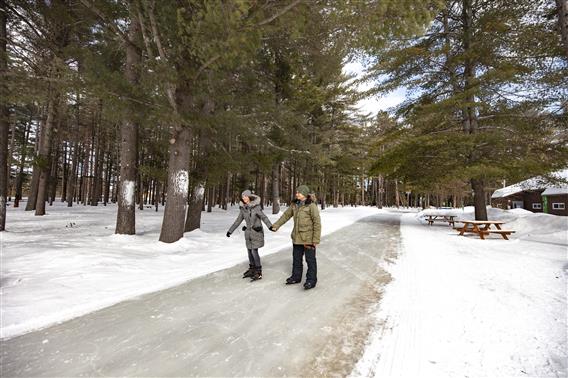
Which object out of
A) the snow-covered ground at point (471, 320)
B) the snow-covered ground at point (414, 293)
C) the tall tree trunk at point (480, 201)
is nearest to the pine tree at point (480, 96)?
the tall tree trunk at point (480, 201)

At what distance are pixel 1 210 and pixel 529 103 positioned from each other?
67.5 feet

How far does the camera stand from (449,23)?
15.3 m

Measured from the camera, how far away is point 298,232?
16.2 ft

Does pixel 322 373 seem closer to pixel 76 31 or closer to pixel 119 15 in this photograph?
pixel 119 15

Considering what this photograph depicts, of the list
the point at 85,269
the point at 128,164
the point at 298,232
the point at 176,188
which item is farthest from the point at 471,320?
the point at 128,164

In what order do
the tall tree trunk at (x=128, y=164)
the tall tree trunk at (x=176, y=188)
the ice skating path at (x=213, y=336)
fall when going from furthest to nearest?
the tall tree trunk at (x=128, y=164) → the tall tree trunk at (x=176, y=188) → the ice skating path at (x=213, y=336)

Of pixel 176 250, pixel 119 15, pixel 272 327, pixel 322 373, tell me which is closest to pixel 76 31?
pixel 119 15

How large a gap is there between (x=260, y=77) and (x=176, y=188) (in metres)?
7.43

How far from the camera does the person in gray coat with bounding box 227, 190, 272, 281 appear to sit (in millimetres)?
5258

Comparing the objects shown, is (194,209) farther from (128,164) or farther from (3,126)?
(3,126)

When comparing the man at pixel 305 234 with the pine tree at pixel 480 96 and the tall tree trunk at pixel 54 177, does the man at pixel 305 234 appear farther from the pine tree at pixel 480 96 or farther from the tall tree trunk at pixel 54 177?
the tall tree trunk at pixel 54 177

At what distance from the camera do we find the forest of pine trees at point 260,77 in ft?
19.8

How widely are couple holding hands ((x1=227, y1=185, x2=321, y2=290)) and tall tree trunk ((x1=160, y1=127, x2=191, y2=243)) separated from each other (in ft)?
11.5

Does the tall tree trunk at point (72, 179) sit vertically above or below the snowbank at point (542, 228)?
above
